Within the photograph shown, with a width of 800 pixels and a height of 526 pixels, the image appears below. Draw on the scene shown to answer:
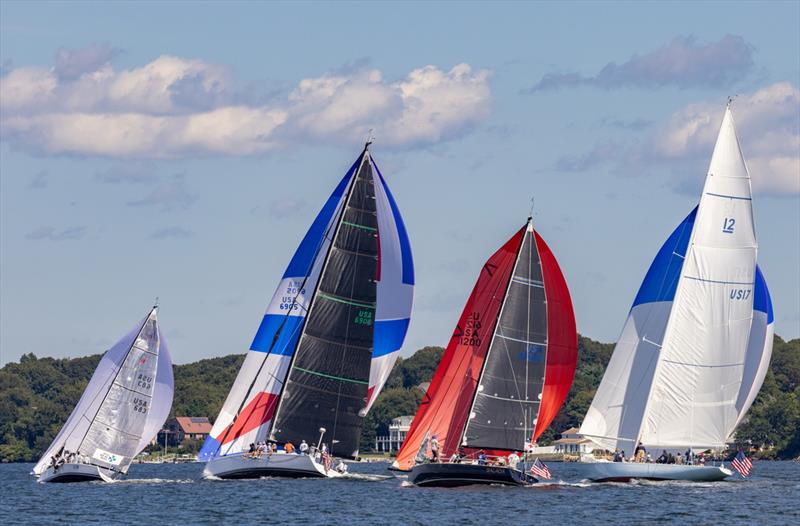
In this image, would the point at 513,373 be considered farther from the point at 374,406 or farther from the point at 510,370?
the point at 374,406

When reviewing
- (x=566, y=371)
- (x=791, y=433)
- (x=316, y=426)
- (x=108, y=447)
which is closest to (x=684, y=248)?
(x=566, y=371)

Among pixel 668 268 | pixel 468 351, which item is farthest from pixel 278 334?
pixel 668 268

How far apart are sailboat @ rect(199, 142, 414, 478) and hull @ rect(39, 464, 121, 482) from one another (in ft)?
19.4

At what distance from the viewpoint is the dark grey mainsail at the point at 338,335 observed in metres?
65.2

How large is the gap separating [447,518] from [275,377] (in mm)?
18090

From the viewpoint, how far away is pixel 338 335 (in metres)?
65.2

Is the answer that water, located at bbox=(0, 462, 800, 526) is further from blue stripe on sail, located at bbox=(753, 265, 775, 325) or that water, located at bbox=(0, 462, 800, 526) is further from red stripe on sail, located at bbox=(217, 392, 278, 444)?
blue stripe on sail, located at bbox=(753, 265, 775, 325)

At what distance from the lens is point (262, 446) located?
64250 millimetres

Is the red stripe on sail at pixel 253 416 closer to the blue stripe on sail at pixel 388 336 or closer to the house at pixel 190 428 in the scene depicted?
the blue stripe on sail at pixel 388 336

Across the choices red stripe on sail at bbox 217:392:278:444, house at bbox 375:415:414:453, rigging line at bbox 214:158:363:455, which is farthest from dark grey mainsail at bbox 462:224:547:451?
house at bbox 375:415:414:453

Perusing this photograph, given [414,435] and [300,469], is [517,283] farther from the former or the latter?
[300,469]

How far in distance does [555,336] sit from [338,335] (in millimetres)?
10077

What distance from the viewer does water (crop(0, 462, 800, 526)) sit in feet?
166

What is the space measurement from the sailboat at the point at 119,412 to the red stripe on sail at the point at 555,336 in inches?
772
